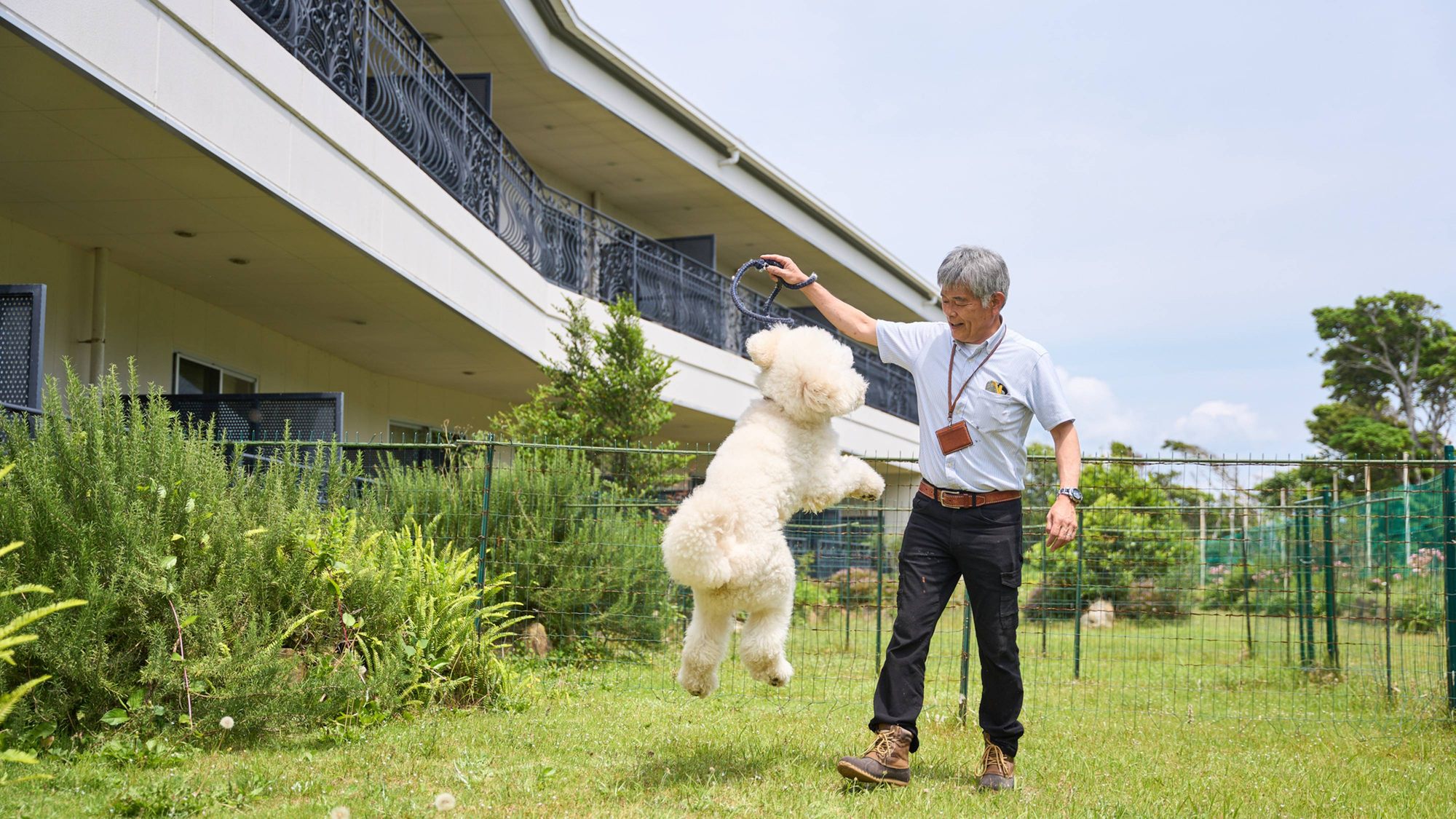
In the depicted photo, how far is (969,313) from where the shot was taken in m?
4.38

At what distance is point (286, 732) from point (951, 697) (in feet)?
15.1

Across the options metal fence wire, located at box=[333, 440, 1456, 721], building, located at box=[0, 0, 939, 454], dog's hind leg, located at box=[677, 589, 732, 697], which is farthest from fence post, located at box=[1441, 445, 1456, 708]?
building, located at box=[0, 0, 939, 454]

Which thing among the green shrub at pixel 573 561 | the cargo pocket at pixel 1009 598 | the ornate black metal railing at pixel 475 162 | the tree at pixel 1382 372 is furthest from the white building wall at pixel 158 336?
the tree at pixel 1382 372

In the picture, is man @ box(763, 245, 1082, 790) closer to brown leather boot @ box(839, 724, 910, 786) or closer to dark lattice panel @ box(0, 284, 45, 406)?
brown leather boot @ box(839, 724, 910, 786)

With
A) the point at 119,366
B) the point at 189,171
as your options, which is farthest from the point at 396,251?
the point at 119,366

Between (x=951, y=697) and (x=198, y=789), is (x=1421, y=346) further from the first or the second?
(x=198, y=789)

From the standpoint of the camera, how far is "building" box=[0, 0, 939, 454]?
6.50 meters

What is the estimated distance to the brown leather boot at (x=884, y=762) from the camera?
4.28 meters

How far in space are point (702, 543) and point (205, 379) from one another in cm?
944

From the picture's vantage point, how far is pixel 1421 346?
4253 centimetres

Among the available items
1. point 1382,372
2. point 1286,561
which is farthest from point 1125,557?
point 1382,372

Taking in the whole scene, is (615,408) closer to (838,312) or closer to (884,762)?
(838,312)

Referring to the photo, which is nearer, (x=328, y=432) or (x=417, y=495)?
(x=417, y=495)

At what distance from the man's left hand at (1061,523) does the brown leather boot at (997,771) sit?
902 millimetres
